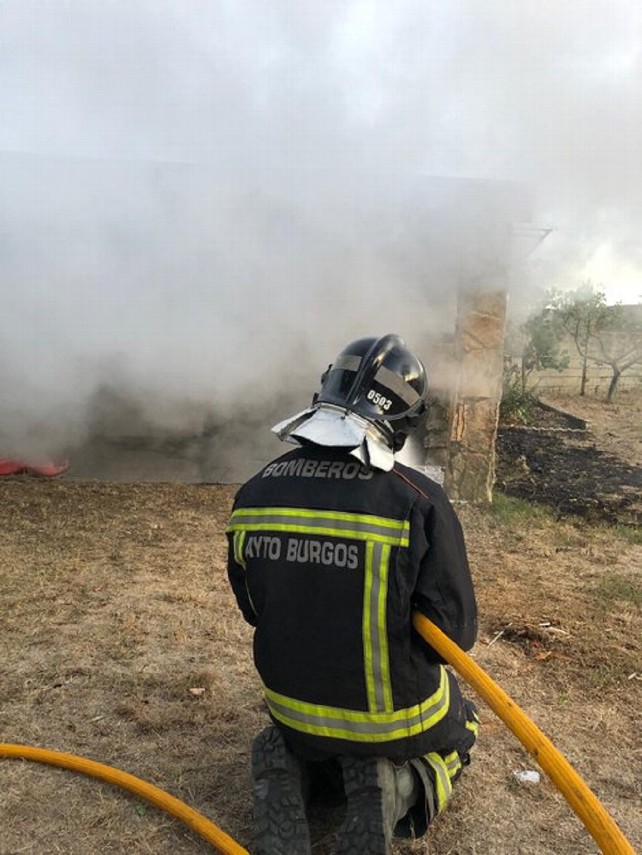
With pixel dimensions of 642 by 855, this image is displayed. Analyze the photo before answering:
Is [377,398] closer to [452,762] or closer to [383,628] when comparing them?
[383,628]

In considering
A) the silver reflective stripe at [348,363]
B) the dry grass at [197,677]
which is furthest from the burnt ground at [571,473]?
the silver reflective stripe at [348,363]

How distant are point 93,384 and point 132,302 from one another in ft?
2.78

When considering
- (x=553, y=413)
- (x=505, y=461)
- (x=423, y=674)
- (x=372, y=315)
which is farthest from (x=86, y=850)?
(x=553, y=413)

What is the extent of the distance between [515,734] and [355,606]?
1.59 feet

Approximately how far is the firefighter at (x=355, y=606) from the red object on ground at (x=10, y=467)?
15.7ft

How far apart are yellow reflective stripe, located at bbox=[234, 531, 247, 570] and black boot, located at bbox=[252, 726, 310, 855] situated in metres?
0.51

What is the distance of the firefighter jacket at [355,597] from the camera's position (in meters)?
1.82

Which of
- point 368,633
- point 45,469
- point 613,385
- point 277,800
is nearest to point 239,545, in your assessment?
point 368,633

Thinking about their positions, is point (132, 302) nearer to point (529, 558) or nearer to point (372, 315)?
point (372, 315)

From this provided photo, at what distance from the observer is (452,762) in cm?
213

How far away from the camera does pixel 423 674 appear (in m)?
1.91

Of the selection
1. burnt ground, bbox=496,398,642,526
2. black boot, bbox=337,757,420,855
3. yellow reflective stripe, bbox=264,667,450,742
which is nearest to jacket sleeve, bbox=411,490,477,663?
yellow reflective stripe, bbox=264,667,450,742

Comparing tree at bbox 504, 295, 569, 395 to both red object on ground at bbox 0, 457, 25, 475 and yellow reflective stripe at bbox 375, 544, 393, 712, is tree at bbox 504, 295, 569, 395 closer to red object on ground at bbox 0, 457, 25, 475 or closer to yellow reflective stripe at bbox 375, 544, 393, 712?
red object on ground at bbox 0, 457, 25, 475

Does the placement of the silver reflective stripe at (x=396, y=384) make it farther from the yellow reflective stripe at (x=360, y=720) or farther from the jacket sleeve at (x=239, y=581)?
the yellow reflective stripe at (x=360, y=720)
